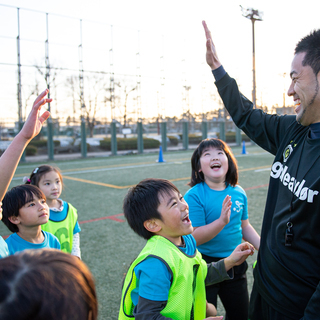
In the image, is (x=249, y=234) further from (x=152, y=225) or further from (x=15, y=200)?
(x=15, y=200)

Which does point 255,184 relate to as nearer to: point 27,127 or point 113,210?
point 113,210

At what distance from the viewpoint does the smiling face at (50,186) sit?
3100 millimetres

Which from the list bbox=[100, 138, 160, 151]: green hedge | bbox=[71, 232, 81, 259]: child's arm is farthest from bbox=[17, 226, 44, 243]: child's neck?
bbox=[100, 138, 160, 151]: green hedge

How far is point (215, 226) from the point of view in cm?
218

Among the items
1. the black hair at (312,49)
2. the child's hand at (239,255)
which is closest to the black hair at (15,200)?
the child's hand at (239,255)

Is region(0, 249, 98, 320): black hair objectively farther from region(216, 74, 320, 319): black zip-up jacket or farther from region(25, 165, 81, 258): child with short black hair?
region(25, 165, 81, 258): child with short black hair

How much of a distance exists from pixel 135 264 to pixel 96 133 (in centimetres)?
2329

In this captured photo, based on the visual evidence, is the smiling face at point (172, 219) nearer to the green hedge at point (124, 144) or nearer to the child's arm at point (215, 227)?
the child's arm at point (215, 227)

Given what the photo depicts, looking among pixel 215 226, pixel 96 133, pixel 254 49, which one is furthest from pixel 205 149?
pixel 254 49

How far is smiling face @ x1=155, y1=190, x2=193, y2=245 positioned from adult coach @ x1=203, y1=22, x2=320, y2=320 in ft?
1.44

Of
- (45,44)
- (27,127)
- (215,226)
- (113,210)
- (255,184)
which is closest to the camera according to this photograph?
(27,127)

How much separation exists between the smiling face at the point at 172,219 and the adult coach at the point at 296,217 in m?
0.44

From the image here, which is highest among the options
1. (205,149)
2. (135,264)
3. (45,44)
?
(45,44)

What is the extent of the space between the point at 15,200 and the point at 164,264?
4.85 ft
